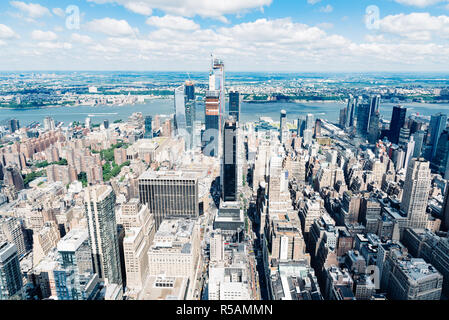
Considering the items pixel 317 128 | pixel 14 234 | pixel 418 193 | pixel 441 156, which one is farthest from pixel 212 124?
pixel 441 156

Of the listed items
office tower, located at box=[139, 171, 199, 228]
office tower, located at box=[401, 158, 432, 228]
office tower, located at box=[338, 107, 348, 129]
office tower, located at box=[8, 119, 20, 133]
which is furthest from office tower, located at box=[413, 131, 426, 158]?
office tower, located at box=[8, 119, 20, 133]

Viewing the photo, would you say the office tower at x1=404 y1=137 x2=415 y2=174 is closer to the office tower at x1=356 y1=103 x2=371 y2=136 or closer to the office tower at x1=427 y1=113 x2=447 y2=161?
the office tower at x1=427 y1=113 x2=447 y2=161

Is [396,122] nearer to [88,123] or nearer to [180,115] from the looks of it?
[180,115]

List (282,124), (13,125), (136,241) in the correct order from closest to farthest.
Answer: (136,241), (13,125), (282,124)

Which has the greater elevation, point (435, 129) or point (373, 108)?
point (373, 108)

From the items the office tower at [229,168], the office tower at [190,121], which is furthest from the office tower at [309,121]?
the office tower at [229,168]

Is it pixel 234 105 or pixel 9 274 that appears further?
pixel 234 105
